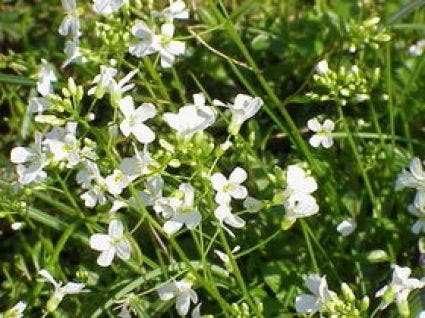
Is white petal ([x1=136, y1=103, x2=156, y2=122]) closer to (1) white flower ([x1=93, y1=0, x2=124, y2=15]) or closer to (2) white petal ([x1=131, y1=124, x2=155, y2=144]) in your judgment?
(2) white petal ([x1=131, y1=124, x2=155, y2=144])

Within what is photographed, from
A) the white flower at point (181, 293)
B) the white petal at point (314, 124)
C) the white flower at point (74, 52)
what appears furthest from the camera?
the white petal at point (314, 124)

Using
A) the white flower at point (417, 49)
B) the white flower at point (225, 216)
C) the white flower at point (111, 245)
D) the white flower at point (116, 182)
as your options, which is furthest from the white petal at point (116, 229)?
the white flower at point (417, 49)

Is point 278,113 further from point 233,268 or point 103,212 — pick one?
point 233,268

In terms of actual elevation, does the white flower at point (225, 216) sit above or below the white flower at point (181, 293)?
above

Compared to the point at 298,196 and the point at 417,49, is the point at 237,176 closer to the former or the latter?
the point at 298,196

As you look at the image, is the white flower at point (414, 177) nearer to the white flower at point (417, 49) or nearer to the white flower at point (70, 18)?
the white flower at point (417, 49)

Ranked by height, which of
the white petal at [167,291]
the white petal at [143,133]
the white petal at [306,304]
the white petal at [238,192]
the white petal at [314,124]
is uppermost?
the white petal at [143,133]
